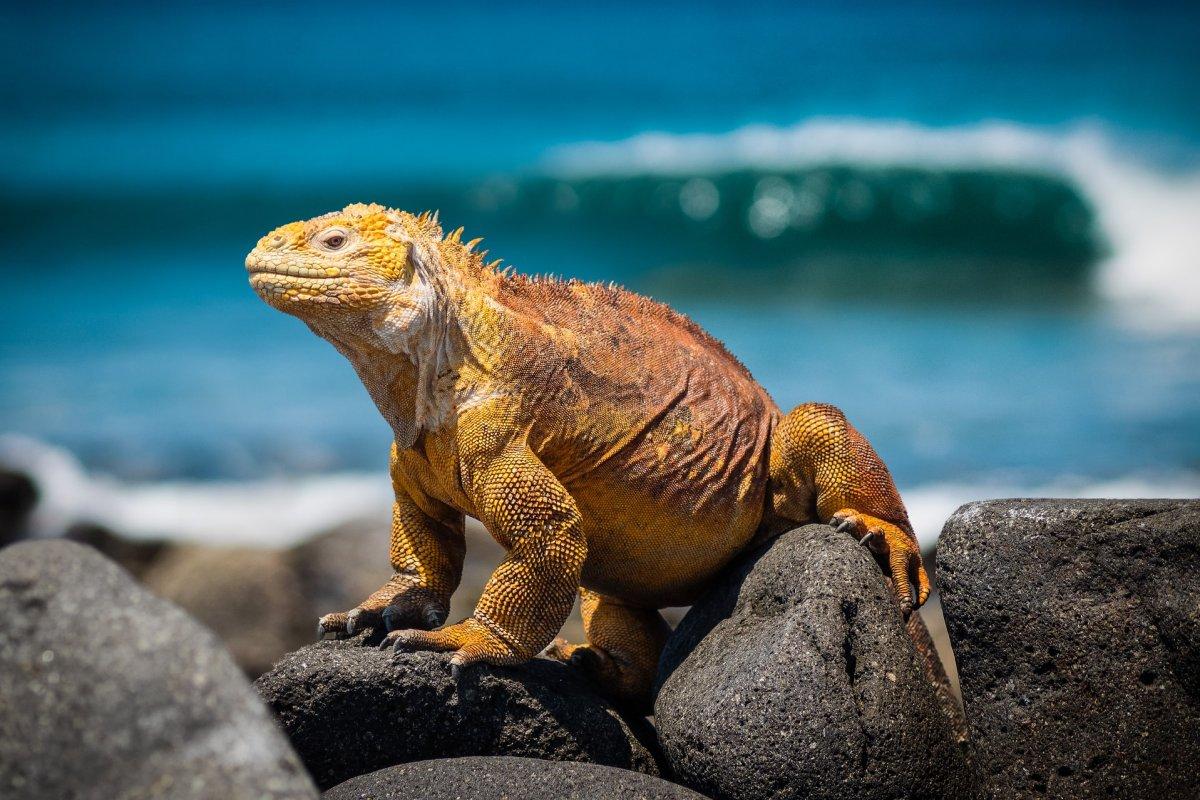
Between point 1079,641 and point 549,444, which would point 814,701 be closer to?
point 1079,641

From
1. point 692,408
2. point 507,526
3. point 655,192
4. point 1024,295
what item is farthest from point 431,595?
point 655,192

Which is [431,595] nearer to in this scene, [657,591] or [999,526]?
[657,591]

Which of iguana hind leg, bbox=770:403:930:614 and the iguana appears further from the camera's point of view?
iguana hind leg, bbox=770:403:930:614

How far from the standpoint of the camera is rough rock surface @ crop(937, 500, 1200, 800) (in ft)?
16.4

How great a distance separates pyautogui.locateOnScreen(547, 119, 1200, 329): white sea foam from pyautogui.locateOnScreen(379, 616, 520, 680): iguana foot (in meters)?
20.4

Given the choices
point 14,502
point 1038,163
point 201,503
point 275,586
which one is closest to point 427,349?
point 275,586

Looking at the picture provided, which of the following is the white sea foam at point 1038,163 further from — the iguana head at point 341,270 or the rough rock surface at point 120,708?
the rough rock surface at point 120,708

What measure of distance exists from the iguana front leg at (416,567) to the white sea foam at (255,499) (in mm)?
7590

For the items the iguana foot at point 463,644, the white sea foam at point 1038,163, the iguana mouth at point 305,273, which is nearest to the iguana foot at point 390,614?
the iguana foot at point 463,644

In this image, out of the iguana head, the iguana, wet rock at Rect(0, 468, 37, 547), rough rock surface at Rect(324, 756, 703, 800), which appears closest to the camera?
rough rock surface at Rect(324, 756, 703, 800)

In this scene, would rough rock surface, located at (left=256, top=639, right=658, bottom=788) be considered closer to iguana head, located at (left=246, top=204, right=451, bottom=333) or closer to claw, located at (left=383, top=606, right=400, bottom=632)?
claw, located at (left=383, top=606, right=400, bottom=632)

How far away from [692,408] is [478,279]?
118cm

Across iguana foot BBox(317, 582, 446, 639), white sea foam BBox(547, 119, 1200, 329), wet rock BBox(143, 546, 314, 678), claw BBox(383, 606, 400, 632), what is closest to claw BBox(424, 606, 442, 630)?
iguana foot BBox(317, 582, 446, 639)

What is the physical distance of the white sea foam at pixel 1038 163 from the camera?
24812 mm
